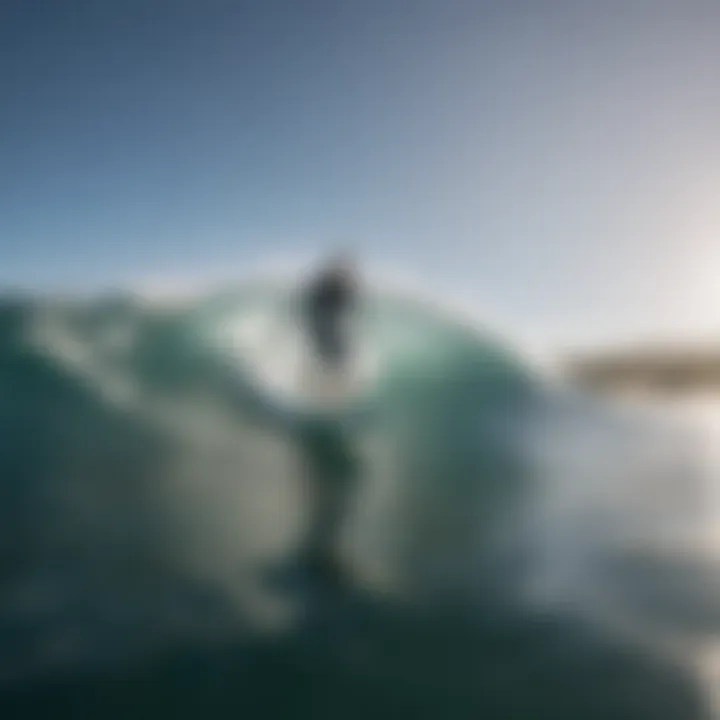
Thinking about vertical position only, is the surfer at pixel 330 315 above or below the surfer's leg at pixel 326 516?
above

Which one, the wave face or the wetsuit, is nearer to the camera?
the wave face

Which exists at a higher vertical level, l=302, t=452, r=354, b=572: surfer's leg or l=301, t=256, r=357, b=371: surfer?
l=301, t=256, r=357, b=371: surfer

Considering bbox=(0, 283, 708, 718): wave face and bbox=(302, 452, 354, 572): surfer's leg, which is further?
bbox=(302, 452, 354, 572): surfer's leg

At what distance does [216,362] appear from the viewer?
6.43 m

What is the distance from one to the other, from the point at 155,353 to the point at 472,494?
2867 millimetres

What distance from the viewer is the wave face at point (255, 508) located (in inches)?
123

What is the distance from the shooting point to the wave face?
312cm

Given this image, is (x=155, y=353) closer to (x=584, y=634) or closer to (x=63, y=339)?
(x=63, y=339)

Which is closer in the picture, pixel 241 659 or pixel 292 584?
pixel 241 659

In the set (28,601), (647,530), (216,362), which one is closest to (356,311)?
(216,362)

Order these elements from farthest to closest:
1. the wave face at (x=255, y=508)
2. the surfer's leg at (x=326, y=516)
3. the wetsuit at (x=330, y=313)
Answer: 1. the wetsuit at (x=330, y=313)
2. the surfer's leg at (x=326, y=516)
3. the wave face at (x=255, y=508)

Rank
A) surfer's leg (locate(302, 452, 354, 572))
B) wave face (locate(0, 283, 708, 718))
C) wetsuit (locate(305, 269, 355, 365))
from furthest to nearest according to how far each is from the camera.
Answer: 1. wetsuit (locate(305, 269, 355, 365))
2. surfer's leg (locate(302, 452, 354, 572))
3. wave face (locate(0, 283, 708, 718))

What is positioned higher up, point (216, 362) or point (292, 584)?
point (216, 362)

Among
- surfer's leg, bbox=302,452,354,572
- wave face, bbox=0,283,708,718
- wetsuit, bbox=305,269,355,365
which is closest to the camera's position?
wave face, bbox=0,283,708,718
